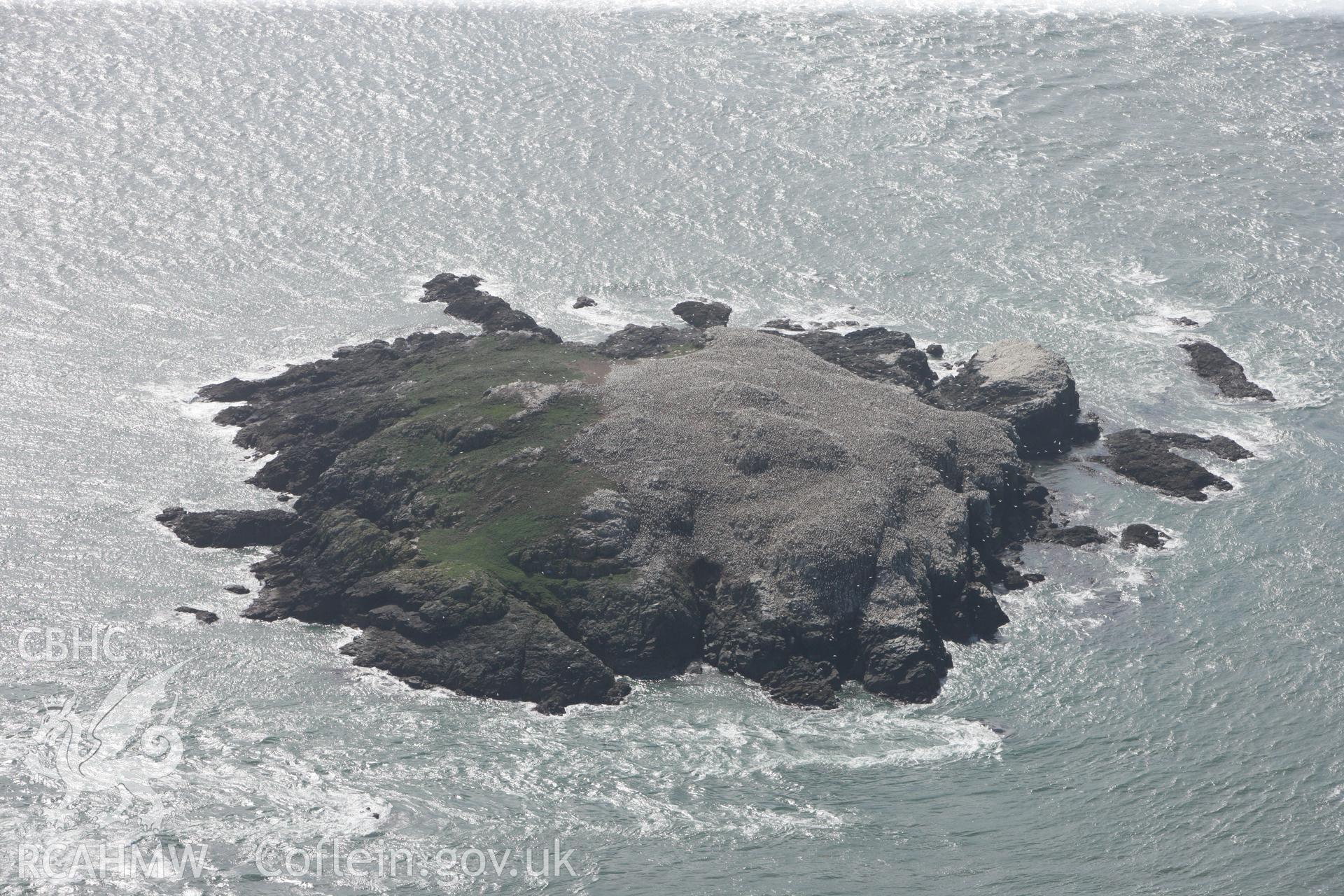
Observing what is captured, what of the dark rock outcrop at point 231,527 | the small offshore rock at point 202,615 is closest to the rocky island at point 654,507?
the dark rock outcrop at point 231,527

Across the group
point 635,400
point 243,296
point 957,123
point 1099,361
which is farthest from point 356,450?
point 957,123

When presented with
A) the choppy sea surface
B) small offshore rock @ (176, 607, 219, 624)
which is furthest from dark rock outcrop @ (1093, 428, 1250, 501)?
small offshore rock @ (176, 607, 219, 624)

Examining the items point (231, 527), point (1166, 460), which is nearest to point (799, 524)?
point (1166, 460)

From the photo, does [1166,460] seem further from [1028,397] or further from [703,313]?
[703,313]

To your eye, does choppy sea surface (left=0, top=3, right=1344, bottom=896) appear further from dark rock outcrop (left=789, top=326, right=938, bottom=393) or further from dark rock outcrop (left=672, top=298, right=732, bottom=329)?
dark rock outcrop (left=789, top=326, right=938, bottom=393)

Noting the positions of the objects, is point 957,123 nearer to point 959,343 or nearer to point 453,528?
point 959,343

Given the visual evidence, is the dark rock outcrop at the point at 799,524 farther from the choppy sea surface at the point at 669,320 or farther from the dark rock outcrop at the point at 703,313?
the dark rock outcrop at the point at 703,313
